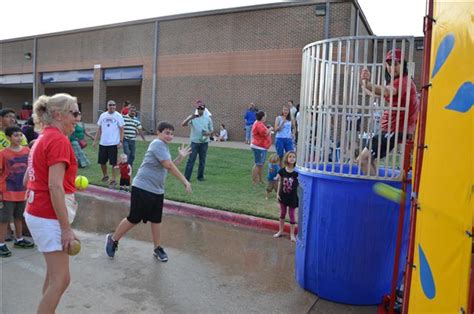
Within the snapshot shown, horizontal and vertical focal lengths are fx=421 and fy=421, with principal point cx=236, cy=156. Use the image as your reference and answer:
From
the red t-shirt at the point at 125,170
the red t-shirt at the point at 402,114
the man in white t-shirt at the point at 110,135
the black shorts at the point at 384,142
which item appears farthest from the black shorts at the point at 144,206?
the man in white t-shirt at the point at 110,135

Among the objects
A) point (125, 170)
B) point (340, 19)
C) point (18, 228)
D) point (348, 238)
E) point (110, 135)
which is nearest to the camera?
point (348, 238)

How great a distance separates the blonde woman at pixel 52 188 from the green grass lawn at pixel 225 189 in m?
4.26

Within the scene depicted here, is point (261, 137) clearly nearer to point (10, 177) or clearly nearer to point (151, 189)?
point (151, 189)

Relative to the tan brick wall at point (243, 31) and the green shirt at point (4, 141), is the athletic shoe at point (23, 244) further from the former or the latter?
the tan brick wall at point (243, 31)

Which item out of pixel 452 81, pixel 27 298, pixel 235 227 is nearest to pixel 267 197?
pixel 235 227

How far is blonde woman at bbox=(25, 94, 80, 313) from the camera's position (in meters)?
2.75

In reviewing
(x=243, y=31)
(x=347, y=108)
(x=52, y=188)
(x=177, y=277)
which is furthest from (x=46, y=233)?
(x=243, y=31)

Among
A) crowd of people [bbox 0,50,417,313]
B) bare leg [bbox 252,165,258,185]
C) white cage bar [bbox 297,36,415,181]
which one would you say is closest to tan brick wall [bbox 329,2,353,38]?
crowd of people [bbox 0,50,417,313]

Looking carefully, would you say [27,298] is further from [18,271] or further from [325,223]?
[325,223]

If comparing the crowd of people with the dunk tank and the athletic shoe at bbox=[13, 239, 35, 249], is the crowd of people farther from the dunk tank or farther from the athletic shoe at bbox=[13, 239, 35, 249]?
the dunk tank

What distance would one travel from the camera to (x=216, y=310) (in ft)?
12.5

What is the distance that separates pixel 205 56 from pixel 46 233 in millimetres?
21653

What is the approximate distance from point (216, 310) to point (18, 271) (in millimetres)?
2257

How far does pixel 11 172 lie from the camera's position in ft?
16.3
